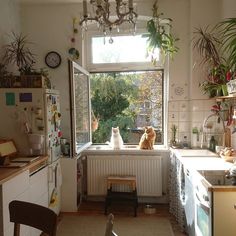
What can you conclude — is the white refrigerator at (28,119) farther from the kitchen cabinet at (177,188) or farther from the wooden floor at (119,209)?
the kitchen cabinet at (177,188)

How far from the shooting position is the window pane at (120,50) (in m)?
3.90

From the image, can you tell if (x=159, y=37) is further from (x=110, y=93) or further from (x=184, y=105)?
(x=110, y=93)

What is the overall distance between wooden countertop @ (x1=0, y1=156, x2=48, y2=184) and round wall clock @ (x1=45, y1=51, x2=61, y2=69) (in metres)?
1.51

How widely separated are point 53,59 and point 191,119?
2.16 meters

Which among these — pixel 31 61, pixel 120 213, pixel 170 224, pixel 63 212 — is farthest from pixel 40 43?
pixel 170 224

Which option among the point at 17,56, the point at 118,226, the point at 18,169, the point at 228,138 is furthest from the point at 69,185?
the point at 228,138

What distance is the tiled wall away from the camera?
352 cm

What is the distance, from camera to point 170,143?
3670mm

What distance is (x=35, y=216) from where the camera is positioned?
135 cm

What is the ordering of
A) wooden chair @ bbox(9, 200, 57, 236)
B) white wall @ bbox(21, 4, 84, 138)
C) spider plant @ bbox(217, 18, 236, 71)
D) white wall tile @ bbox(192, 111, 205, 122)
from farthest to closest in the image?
white wall @ bbox(21, 4, 84, 138), white wall tile @ bbox(192, 111, 205, 122), spider plant @ bbox(217, 18, 236, 71), wooden chair @ bbox(9, 200, 57, 236)

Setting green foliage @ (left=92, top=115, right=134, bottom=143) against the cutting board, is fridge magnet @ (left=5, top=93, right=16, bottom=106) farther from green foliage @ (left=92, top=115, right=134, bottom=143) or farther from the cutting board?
the cutting board

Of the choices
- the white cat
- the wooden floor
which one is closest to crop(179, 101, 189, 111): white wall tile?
the white cat

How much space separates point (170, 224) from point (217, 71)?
1.92 m

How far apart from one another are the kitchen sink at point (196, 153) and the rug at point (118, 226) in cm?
88
